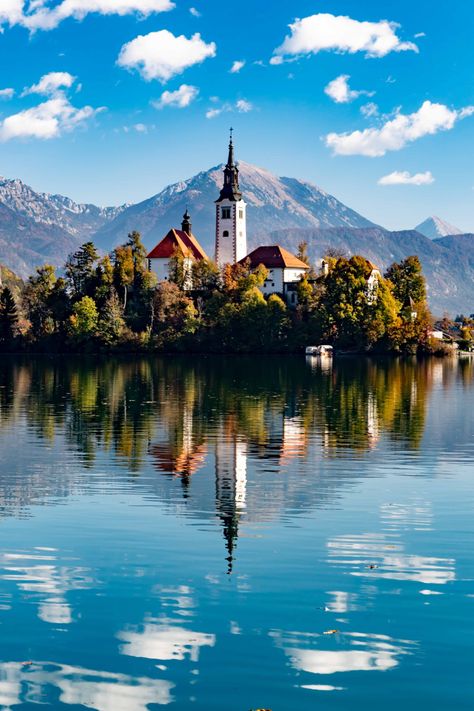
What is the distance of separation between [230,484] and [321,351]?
123557 mm

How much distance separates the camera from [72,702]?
15.0m

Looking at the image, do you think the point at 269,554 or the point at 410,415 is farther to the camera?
the point at 410,415

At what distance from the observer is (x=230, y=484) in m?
33.4

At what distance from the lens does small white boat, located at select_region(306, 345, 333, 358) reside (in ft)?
511

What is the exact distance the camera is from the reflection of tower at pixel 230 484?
26227 mm

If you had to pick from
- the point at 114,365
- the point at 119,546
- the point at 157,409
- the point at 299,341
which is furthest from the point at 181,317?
the point at 119,546

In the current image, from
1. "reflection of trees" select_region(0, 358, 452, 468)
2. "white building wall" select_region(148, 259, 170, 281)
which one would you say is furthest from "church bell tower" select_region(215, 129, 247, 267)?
"reflection of trees" select_region(0, 358, 452, 468)

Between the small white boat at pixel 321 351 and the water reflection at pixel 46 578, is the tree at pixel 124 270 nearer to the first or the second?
the small white boat at pixel 321 351

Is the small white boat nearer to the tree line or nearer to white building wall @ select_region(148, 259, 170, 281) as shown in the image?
the tree line

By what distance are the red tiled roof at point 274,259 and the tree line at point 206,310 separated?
6.49m

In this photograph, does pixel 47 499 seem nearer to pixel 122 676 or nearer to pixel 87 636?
pixel 87 636

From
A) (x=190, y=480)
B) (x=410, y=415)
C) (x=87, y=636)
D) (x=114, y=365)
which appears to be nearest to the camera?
(x=87, y=636)

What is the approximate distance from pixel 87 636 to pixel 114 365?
4411 inches

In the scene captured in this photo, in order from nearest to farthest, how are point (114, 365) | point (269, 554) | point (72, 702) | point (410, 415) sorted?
point (72, 702) < point (269, 554) < point (410, 415) < point (114, 365)
